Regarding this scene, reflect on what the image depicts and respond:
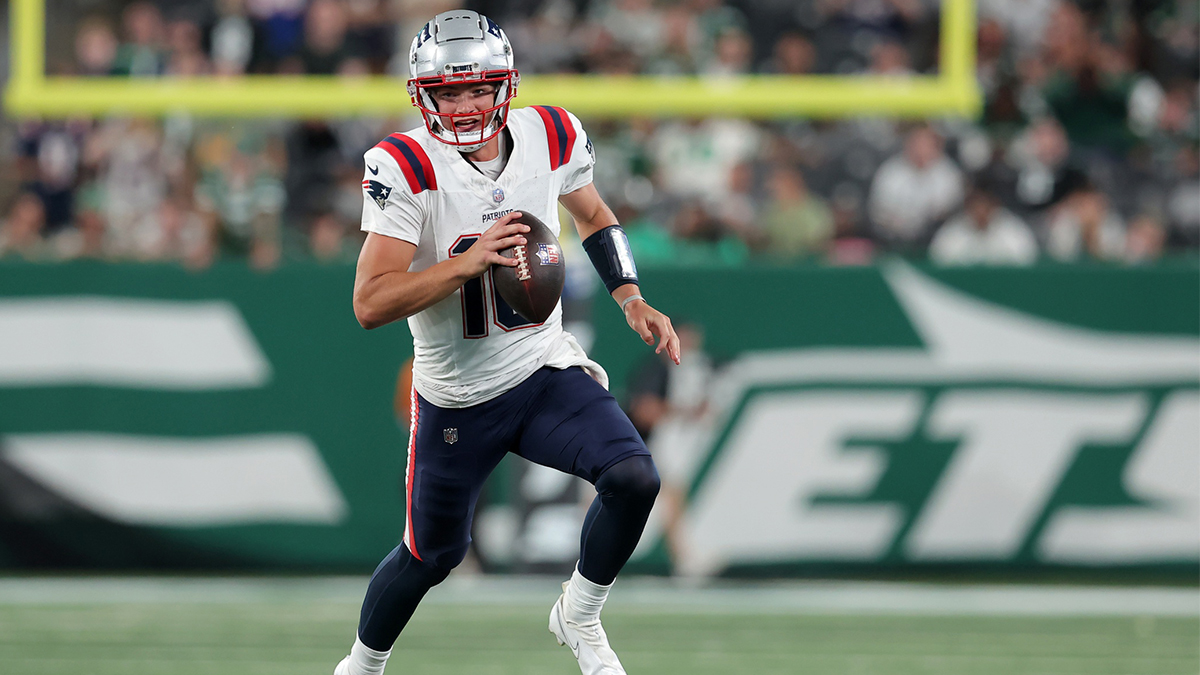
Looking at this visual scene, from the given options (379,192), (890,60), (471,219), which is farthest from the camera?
(890,60)

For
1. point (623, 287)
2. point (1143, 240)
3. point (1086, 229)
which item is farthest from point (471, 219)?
point (1143, 240)

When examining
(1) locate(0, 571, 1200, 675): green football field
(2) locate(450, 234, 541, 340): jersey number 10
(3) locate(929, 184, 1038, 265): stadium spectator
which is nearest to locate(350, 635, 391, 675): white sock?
(2) locate(450, 234, 541, 340): jersey number 10

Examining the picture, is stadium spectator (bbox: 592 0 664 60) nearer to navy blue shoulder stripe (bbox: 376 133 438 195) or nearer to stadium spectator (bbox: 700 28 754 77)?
stadium spectator (bbox: 700 28 754 77)

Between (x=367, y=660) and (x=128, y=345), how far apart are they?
4.20 m

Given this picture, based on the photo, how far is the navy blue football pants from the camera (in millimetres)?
4215

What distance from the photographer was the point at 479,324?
4.23 metres

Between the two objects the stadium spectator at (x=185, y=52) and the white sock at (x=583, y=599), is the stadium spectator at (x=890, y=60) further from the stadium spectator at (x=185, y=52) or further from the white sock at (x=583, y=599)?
the white sock at (x=583, y=599)

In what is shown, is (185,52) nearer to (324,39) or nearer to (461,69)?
(324,39)

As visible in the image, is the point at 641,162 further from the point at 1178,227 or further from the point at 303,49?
the point at 1178,227

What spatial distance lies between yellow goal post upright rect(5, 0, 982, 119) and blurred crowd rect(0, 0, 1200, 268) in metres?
0.14

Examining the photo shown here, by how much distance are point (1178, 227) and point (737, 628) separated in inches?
173

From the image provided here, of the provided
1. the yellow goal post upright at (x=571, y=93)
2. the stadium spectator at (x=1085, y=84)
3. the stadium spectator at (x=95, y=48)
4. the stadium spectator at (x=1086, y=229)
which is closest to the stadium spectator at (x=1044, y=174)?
the stadium spectator at (x=1086, y=229)

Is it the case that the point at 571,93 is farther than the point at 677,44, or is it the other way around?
the point at 677,44

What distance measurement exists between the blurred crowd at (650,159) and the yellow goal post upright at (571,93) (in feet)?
0.46
